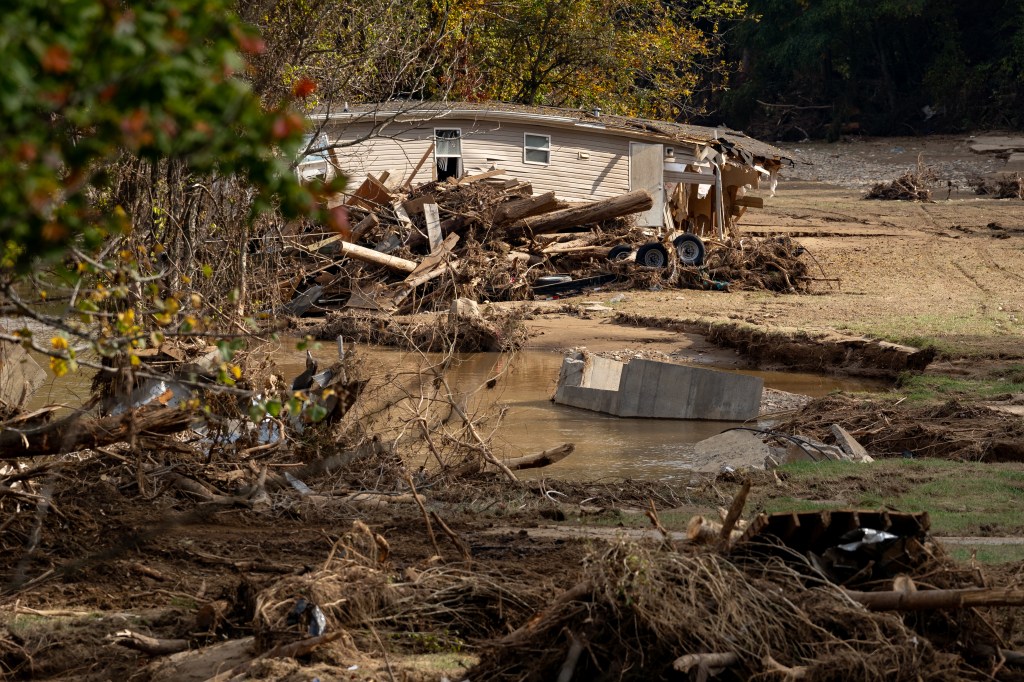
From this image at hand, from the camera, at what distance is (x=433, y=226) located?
22.4 m

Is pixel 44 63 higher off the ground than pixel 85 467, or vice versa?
pixel 44 63

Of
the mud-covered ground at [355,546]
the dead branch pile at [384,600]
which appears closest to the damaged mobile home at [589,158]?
the mud-covered ground at [355,546]

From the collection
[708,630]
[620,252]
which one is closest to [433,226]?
[620,252]

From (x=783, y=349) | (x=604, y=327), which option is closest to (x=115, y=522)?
(x=783, y=349)

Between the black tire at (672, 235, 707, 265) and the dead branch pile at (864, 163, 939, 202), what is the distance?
45.3 feet

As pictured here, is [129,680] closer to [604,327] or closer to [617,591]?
[617,591]

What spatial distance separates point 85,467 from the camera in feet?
27.8

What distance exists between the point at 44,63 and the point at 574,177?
2615cm

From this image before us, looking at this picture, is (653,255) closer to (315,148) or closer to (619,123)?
(619,123)

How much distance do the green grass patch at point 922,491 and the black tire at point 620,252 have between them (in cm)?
1365

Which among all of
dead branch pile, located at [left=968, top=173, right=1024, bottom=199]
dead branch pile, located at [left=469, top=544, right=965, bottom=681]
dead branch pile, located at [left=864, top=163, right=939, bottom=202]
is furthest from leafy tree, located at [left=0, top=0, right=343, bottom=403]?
dead branch pile, located at [left=968, top=173, right=1024, bottom=199]

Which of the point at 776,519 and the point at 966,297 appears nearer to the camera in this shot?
the point at 776,519

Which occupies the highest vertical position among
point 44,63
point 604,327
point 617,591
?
point 44,63

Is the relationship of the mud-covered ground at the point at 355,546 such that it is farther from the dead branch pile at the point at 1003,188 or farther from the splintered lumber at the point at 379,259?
the dead branch pile at the point at 1003,188
